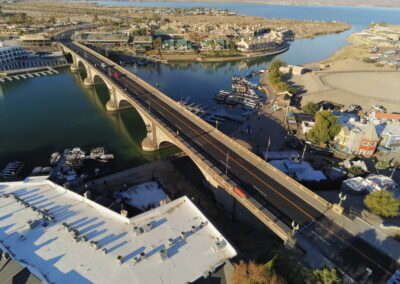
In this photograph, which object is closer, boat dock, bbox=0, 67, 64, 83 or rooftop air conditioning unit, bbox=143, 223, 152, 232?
rooftop air conditioning unit, bbox=143, 223, 152, 232

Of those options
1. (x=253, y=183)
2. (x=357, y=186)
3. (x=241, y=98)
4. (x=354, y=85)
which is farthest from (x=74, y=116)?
(x=354, y=85)

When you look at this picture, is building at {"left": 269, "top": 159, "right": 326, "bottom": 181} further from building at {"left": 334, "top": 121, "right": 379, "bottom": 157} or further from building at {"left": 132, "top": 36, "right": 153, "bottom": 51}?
building at {"left": 132, "top": 36, "right": 153, "bottom": 51}

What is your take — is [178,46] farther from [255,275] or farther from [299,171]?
[255,275]

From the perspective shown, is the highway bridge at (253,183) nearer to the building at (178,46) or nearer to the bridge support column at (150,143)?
the bridge support column at (150,143)

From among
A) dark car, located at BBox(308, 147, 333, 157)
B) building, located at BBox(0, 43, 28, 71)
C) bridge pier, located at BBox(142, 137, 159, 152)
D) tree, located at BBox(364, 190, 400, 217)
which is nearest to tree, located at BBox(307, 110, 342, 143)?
dark car, located at BBox(308, 147, 333, 157)

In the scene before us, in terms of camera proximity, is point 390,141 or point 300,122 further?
point 300,122

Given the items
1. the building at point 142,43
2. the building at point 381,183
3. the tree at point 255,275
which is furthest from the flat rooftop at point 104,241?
the building at point 142,43
